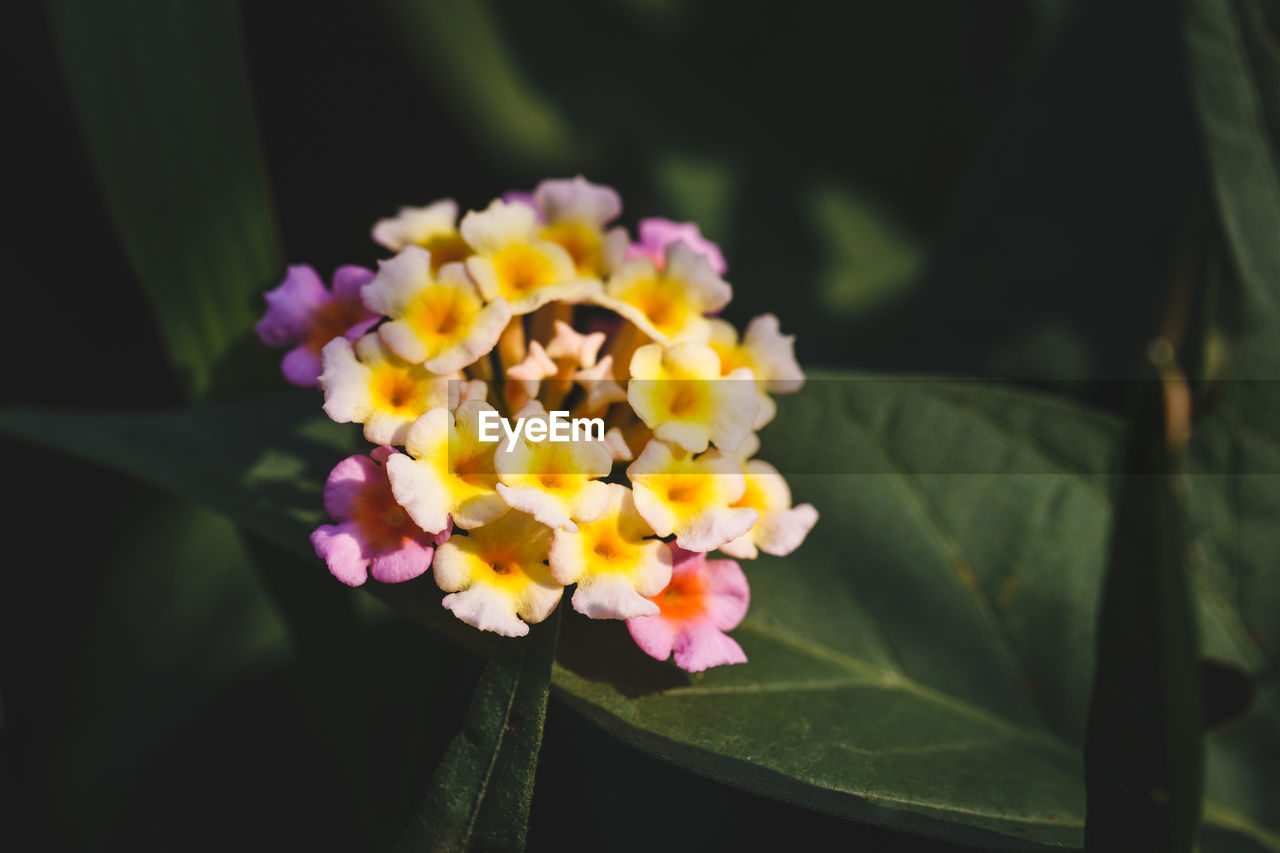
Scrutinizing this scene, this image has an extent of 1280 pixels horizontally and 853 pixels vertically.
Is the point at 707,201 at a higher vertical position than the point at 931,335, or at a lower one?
higher

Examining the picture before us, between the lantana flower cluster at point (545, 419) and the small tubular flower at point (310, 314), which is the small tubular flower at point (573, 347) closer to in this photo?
the lantana flower cluster at point (545, 419)

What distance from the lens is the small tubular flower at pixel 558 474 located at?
0.49 m

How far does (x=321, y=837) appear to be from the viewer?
2.96ft

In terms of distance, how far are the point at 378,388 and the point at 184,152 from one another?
0.40 m

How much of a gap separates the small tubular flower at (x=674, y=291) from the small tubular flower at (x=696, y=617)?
0.14m

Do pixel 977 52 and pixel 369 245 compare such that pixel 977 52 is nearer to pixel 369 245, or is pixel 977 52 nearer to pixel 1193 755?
pixel 369 245

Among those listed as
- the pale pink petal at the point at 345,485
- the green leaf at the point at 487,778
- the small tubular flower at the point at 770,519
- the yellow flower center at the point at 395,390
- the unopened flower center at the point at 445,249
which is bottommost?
the green leaf at the point at 487,778

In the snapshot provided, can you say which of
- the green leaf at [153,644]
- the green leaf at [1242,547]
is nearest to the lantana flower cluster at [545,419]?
the green leaf at [1242,547]

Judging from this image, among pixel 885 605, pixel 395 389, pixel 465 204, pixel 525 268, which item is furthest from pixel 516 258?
pixel 465 204

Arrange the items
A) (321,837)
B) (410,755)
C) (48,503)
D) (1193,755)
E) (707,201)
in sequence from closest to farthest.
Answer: (1193,755)
(410,755)
(321,837)
(48,503)
(707,201)

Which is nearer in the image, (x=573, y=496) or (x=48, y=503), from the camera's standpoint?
(x=573, y=496)

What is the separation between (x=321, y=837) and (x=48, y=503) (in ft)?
1.56

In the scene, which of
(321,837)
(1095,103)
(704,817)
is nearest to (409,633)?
(321,837)

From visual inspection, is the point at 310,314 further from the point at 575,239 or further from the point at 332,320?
the point at 575,239
